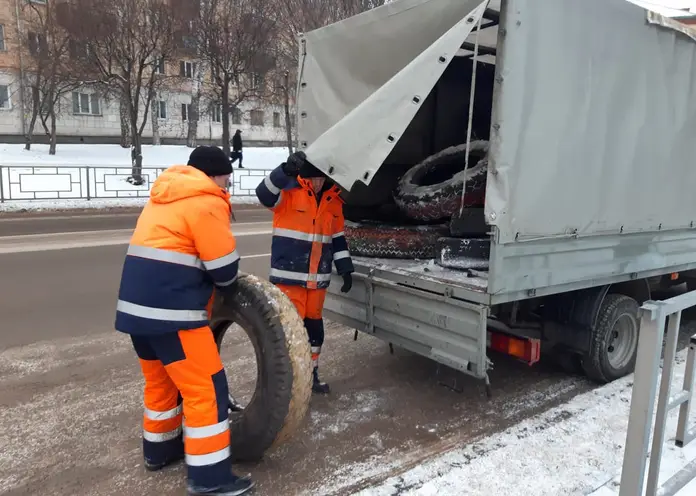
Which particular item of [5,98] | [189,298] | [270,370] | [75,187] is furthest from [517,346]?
[5,98]

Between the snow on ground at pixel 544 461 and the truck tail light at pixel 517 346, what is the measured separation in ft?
1.41

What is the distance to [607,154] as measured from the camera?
13.3ft

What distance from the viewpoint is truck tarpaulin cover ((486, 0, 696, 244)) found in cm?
348

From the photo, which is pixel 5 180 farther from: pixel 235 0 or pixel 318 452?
pixel 318 452

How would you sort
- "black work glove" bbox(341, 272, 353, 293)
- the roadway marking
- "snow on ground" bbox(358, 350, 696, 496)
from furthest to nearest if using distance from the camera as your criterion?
1. the roadway marking
2. "black work glove" bbox(341, 272, 353, 293)
3. "snow on ground" bbox(358, 350, 696, 496)

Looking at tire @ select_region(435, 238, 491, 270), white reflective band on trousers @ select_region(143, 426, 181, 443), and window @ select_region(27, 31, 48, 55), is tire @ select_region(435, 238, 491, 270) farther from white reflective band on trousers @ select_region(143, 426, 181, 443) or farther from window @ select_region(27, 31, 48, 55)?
window @ select_region(27, 31, 48, 55)

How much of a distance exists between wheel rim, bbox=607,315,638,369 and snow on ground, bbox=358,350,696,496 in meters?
0.64

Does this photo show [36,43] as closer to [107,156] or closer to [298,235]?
[107,156]

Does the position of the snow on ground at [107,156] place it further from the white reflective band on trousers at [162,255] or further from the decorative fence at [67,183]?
the white reflective band on trousers at [162,255]

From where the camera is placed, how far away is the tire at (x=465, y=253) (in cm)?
435

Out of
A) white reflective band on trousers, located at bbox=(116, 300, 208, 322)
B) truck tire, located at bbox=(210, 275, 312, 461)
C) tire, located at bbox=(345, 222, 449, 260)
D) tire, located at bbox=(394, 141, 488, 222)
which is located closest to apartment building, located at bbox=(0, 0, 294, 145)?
tire, located at bbox=(394, 141, 488, 222)

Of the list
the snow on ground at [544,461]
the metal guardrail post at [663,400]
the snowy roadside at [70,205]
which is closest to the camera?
the metal guardrail post at [663,400]

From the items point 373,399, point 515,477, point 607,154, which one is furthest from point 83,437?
point 607,154

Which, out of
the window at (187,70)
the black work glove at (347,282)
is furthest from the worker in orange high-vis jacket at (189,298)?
the window at (187,70)
